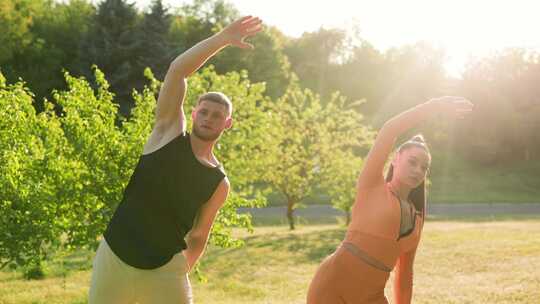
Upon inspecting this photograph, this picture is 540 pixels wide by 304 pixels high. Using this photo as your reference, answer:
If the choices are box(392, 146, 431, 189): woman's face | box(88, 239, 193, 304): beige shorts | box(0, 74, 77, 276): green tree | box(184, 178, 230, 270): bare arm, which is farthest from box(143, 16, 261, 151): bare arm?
box(0, 74, 77, 276): green tree

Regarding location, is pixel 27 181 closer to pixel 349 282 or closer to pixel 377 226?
pixel 349 282

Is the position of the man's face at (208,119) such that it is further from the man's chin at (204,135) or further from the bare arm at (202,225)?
the bare arm at (202,225)

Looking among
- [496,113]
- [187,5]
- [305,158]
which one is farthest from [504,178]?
[187,5]

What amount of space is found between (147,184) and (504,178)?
4757cm

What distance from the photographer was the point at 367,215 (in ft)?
12.7

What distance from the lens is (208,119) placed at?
3.61 metres

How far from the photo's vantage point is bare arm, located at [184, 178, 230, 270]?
366 cm

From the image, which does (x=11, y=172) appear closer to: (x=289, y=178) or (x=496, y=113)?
(x=289, y=178)

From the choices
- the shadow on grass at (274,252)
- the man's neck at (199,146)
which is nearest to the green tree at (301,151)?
the shadow on grass at (274,252)

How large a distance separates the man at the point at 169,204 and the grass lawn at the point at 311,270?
8.25 meters

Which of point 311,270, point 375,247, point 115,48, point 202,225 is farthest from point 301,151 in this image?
point 115,48

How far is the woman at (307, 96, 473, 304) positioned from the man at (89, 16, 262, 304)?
0.89m

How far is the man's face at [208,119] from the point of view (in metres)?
3.60

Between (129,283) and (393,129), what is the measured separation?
73.9 inches
